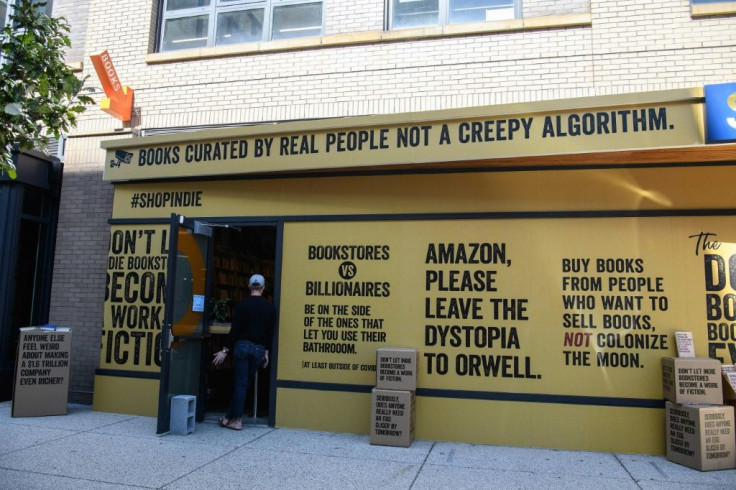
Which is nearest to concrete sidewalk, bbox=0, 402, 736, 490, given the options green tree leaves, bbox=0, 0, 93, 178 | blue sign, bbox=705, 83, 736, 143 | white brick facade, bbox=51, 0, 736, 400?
white brick facade, bbox=51, 0, 736, 400

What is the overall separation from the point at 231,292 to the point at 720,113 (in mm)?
7090

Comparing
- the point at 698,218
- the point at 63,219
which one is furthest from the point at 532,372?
the point at 63,219

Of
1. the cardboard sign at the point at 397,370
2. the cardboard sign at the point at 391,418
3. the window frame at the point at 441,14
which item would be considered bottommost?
the cardboard sign at the point at 391,418

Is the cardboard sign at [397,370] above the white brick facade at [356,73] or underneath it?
underneath

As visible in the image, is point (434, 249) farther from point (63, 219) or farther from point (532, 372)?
point (63, 219)

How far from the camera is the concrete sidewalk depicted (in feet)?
16.2

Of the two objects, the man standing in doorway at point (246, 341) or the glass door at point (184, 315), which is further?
the man standing in doorway at point (246, 341)

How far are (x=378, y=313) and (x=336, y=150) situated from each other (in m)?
1.98

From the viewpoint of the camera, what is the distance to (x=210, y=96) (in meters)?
8.15

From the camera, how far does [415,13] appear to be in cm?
796

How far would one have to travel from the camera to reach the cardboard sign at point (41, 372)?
7.02 metres

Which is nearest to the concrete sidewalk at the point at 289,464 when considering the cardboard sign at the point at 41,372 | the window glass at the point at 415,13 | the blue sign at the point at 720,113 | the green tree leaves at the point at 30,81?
the cardboard sign at the point at 41,372

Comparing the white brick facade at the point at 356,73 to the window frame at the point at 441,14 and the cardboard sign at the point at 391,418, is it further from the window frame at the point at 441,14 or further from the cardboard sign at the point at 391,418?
the cardboard sign at the point at 391,418

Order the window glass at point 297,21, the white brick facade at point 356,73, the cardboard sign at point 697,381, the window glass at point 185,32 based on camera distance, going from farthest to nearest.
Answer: the window glass at point 185,32 < the window glass at point 297,21 < the white brick facade at point 356,73 < the cardboard sign at point 697,381
